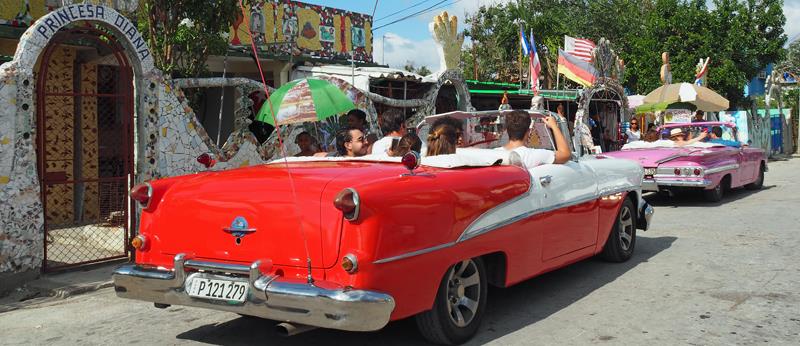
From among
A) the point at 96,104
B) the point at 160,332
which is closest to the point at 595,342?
the point at 160,332

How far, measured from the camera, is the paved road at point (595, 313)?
4.85 m

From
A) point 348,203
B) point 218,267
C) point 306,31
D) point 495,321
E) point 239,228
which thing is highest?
point 306,31

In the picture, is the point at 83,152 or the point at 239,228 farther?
the point at 83,152

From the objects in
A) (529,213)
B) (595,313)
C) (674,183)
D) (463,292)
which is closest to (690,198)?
(674,183)

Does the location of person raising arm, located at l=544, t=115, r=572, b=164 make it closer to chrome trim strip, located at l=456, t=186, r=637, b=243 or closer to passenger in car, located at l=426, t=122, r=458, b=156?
chrome trim strip, located at l=456, t=186, r=637, b=243

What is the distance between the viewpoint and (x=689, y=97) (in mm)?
17625

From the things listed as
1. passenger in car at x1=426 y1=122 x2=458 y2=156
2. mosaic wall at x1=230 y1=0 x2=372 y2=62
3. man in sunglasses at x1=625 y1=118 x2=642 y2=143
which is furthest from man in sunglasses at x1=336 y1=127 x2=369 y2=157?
man in sunglasses at x1=625 y1=118 x2=642 y2=143

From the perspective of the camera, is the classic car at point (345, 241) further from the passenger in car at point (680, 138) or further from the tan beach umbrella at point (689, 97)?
the tan beach umbrella at point (689, 97)

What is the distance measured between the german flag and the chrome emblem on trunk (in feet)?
54.9

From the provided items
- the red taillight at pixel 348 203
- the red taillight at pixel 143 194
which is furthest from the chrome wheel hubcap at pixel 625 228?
the red taillight at pixel 143 194

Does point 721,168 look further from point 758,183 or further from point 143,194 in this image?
point 143,194

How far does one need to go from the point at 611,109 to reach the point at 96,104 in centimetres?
1508

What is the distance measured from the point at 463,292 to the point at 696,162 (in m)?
8.12

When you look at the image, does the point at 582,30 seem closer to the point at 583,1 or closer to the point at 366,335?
the point at 583,1
